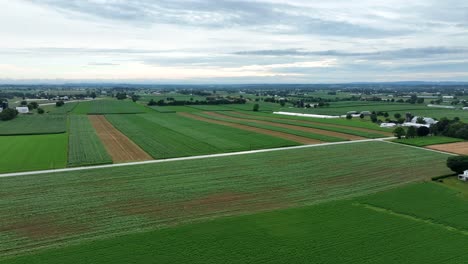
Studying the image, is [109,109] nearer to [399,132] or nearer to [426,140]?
[399,132]

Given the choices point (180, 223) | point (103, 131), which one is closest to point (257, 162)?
point (180, 223)

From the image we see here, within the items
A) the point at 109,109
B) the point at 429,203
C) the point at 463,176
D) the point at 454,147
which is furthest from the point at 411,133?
the point at 109,109

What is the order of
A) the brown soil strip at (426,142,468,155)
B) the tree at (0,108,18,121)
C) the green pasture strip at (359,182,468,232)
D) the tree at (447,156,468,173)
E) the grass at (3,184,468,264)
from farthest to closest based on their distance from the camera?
1. the tree at (0,108,18,121)
2. the brown soil strip at (426,142,468,155)
3. the tree at (447,156,468,173)
4. the green pasture strip at (359,182,468,232)
5. the grass at (3,184,468,264)

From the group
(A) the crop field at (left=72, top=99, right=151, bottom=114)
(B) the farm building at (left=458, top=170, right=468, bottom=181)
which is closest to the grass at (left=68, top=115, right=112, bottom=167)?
(A) the crop field at (left=72, top=99, right=151, bottom=114)

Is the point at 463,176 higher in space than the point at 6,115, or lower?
lower

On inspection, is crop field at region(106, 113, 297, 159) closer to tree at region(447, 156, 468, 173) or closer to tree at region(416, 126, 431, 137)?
tree at region(447, 156, 468, 173)

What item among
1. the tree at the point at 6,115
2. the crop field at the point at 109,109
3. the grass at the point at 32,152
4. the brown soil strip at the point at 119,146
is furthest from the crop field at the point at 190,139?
the crop field at the point at 109,109

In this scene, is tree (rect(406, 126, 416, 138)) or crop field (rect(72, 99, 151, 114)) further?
crop field (rect(72, 99, 151, 114))

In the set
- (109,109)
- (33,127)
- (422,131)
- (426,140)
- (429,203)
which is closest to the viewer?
(429,203)
